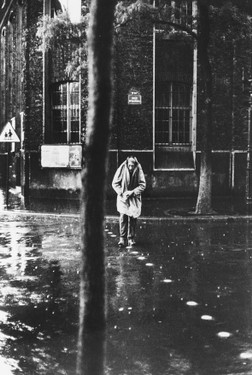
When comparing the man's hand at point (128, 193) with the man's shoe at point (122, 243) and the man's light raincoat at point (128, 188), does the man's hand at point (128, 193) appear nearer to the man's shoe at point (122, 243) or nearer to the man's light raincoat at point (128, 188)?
the man's light raincoat at point (128, 188)

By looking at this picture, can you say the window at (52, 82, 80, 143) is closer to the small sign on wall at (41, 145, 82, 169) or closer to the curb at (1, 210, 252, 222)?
the small sign on wall at (41, 145, 82, 169)

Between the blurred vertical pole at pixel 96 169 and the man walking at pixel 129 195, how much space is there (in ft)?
28.1

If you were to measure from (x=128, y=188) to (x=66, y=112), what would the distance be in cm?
1111

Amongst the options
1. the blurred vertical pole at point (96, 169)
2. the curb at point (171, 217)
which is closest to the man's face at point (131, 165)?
the curb at point (171, 217)

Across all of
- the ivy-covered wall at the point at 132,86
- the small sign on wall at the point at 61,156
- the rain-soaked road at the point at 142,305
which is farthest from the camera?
the small sign on wall at the point at 61,156

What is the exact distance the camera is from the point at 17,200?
824 inches

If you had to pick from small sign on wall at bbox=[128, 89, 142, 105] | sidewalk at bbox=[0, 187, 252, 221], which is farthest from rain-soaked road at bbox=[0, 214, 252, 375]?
small sign on wall at bbox=[128, 89, 142, 105]

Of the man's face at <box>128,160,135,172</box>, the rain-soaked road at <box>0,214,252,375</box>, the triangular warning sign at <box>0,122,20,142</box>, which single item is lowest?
the rain-soaked road at <box>0,214,252,375</box>

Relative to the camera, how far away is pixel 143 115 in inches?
840

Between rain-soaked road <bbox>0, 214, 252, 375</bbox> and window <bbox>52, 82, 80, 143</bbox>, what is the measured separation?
977 centimetres

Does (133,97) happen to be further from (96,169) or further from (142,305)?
(96,169)

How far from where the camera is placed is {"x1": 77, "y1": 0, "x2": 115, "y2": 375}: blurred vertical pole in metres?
2.87

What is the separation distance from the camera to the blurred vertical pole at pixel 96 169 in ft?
9.43

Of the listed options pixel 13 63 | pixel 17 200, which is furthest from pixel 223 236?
pixel 13 63
